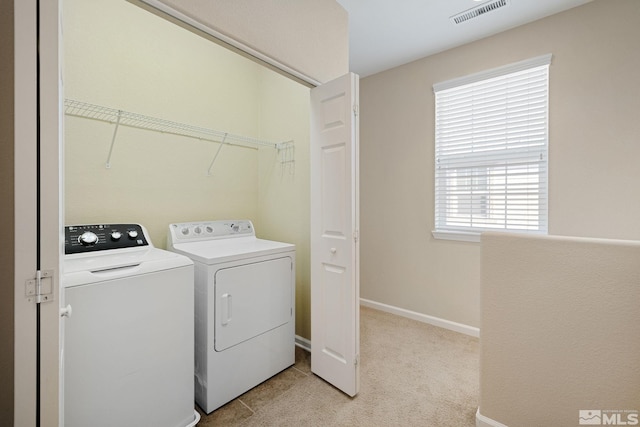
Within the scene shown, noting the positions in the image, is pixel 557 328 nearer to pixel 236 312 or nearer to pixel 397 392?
pixel 397 392

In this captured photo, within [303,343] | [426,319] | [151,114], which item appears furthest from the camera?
[426,319]

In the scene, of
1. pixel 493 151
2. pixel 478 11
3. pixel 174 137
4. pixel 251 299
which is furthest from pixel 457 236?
pixel 174 137

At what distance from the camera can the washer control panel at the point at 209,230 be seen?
2.19 m

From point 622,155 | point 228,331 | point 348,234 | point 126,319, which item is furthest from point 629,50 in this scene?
point 126,319

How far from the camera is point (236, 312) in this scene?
183 cm

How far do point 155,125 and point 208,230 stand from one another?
90 cm

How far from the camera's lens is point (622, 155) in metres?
2.07

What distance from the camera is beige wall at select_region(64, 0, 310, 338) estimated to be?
1.89 meters

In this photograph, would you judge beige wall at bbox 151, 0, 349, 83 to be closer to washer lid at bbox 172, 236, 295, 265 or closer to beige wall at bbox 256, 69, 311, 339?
beige wall at bbox 256, 69, 311, 339

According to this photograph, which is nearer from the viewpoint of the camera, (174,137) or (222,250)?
(222,250)

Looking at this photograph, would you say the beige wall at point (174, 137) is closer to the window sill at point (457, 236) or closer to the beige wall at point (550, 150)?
the beige wall at point (550, 150)

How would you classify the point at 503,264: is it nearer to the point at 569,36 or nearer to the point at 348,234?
the point at 348,234

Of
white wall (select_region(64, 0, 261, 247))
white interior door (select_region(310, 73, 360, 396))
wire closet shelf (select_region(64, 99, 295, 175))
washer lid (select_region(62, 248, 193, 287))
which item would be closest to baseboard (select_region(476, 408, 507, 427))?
white interior door (select_region(310, 73, 360, 396))

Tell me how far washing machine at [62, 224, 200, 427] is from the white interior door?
2.80ft
